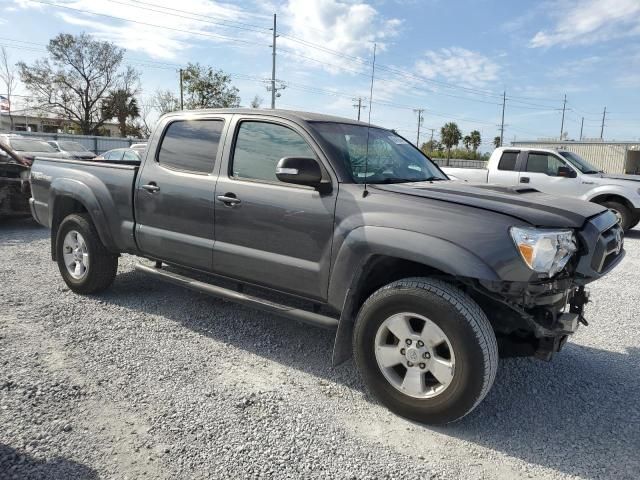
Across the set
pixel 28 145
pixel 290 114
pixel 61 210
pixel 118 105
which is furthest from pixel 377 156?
pixel 118 105

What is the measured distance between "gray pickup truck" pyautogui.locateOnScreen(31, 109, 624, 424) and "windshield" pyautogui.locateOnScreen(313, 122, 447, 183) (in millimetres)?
17

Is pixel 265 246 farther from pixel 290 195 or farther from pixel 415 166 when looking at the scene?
pixel 415 166

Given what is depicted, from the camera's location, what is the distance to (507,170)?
1098 centimetres

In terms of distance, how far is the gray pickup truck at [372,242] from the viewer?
2.74 meters

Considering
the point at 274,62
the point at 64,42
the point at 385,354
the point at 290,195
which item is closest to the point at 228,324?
the point at 290,195

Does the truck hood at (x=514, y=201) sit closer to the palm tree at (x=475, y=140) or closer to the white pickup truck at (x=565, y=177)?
the white pickup truck at (x=565, y=177)

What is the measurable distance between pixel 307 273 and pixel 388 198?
0.76m

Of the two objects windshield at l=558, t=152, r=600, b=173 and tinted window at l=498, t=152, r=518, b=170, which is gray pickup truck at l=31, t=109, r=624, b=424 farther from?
windshield at l=558, t=152, r=600, b=173

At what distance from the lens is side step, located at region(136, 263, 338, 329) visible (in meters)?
3.36

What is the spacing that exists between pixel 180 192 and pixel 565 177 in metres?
8.92

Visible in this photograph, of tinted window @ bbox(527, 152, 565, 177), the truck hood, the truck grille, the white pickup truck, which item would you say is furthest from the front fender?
tinted window @ bbox(527, 152, 565, 177)

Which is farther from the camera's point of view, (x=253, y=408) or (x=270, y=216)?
(x=270, y=216)

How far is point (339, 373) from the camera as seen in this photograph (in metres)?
3.62

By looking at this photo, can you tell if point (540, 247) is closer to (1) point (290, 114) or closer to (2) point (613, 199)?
(1) point (290, 114)
